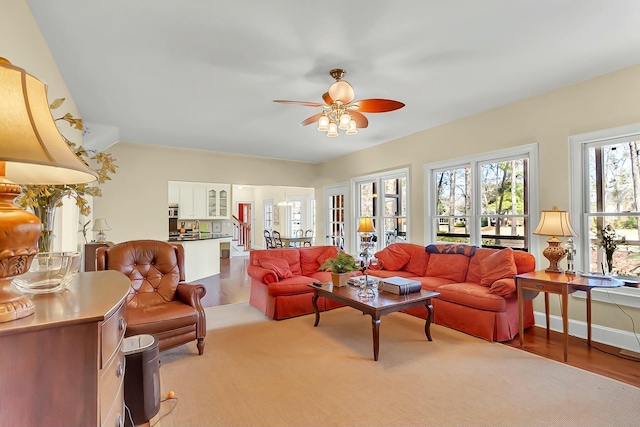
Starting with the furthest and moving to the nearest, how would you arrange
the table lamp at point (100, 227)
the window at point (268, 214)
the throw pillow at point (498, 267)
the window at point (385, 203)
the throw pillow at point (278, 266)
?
the window at point (268, 214) → the window at point (385, 203) → the table lamp at point (100, 227) → the throw pillow at point (278, 266) → the throw pillow at point (498, 267)

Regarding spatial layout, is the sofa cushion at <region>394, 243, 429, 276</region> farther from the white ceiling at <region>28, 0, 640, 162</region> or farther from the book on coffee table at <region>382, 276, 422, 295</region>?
the white ceiling at <region>28, 0, 640, 162</region>

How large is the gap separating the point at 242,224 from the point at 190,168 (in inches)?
243

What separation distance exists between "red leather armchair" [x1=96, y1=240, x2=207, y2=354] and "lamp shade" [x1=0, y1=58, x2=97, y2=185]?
218 centimetres

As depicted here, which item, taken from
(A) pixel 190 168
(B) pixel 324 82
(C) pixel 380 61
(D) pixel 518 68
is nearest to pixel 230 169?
(A) pixel 190 168

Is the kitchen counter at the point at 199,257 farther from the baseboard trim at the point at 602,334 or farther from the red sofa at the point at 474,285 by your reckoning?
the baseboard trim at the point at 602,334

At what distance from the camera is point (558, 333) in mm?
3467

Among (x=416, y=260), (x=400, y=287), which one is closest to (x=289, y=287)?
(x=400, y=287)

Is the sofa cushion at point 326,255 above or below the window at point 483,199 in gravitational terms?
below

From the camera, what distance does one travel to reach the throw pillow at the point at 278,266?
Answer: 4242mm

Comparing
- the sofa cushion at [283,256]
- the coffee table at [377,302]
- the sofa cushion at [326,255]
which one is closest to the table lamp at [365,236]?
the coffee table at [377,302]

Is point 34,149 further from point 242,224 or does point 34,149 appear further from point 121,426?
point 242,224

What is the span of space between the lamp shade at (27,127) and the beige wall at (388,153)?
152 cm

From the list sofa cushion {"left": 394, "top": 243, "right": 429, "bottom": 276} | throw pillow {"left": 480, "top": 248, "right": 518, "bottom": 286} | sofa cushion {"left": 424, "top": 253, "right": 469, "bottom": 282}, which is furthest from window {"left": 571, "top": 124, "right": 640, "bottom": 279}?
sofa cushion {"left": 394, "top": 243, "right": 429, "bottom": 276}

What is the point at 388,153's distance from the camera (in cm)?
576
